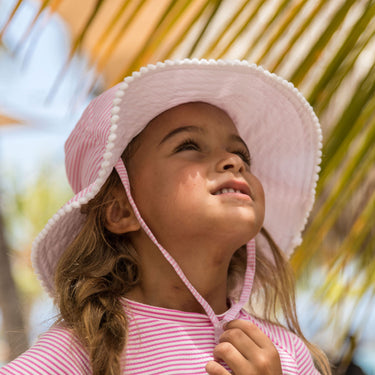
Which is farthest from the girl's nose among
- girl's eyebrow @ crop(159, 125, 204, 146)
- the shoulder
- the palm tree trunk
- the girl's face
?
the palm tree trunk

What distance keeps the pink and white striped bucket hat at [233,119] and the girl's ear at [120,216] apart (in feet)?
0.28

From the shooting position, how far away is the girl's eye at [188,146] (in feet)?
4.63

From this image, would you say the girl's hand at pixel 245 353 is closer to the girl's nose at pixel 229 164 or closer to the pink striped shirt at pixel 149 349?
the pink striped shirt at pixel 149 349

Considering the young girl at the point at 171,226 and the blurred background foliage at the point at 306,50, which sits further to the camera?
the young girl at the point at 171,226

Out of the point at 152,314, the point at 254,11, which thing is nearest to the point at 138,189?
the point at 152,314

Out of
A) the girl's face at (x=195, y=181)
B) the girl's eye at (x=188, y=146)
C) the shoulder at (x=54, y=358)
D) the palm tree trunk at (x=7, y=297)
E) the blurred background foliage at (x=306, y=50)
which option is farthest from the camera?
the palm tree trunk at (x=7, y=297)

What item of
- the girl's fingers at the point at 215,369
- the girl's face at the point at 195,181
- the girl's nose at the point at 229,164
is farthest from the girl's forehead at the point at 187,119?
the girl's fingers at the point at 215,369

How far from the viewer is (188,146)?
1415mm

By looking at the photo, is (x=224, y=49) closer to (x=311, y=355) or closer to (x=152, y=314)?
(x=152, y=314)

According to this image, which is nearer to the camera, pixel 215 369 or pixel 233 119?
pixel 215 369

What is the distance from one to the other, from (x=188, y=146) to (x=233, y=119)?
0.25 metres

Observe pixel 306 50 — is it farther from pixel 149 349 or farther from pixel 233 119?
pixel 149 349

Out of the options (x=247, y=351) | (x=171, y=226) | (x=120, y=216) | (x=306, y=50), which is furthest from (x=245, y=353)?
(x=306, y=50)

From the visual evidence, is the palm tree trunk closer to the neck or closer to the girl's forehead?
the neck
